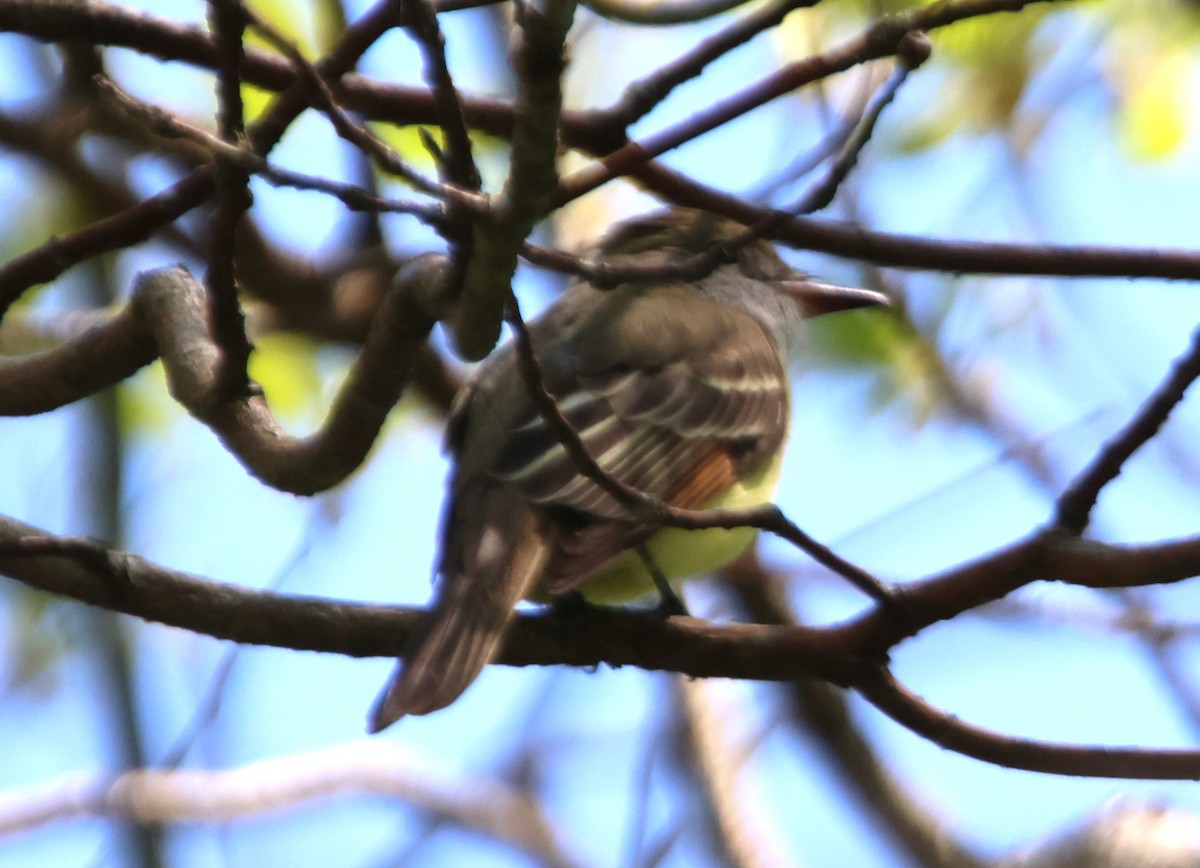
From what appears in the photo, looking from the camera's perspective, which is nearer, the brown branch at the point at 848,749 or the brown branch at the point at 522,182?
the brown branch at the point at 522,182

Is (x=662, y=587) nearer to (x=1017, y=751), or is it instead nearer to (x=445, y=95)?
(x=1017, y=751)

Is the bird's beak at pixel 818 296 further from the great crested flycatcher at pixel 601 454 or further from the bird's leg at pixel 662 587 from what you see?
the bird's leg at pixel 662 587

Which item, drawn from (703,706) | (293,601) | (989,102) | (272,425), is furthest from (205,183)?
(989,102)

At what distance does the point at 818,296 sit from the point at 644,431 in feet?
6.61

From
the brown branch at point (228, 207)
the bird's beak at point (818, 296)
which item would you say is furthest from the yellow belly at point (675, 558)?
the bird's beak at point (818, 296)

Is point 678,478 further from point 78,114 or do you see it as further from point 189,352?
point 78,114

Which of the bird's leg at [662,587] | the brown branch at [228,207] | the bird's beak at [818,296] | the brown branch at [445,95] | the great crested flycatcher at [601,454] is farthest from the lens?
the bird's beak at [818,296]

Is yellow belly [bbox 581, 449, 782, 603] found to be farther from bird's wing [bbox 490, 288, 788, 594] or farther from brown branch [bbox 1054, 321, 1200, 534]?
brown branch [bbox 1054, 321, 1200, 534]

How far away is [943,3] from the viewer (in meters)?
3.29

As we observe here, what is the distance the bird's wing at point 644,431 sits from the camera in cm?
399

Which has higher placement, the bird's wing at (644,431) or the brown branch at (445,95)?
the brown branch at (445,95)

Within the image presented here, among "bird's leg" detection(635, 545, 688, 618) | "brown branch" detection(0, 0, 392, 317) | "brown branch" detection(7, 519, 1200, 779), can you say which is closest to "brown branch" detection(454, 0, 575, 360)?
"brown branch" detection(7, 519, 1200, 779)

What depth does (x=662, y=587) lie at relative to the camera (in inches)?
174

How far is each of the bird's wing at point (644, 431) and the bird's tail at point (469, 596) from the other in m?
0.07
